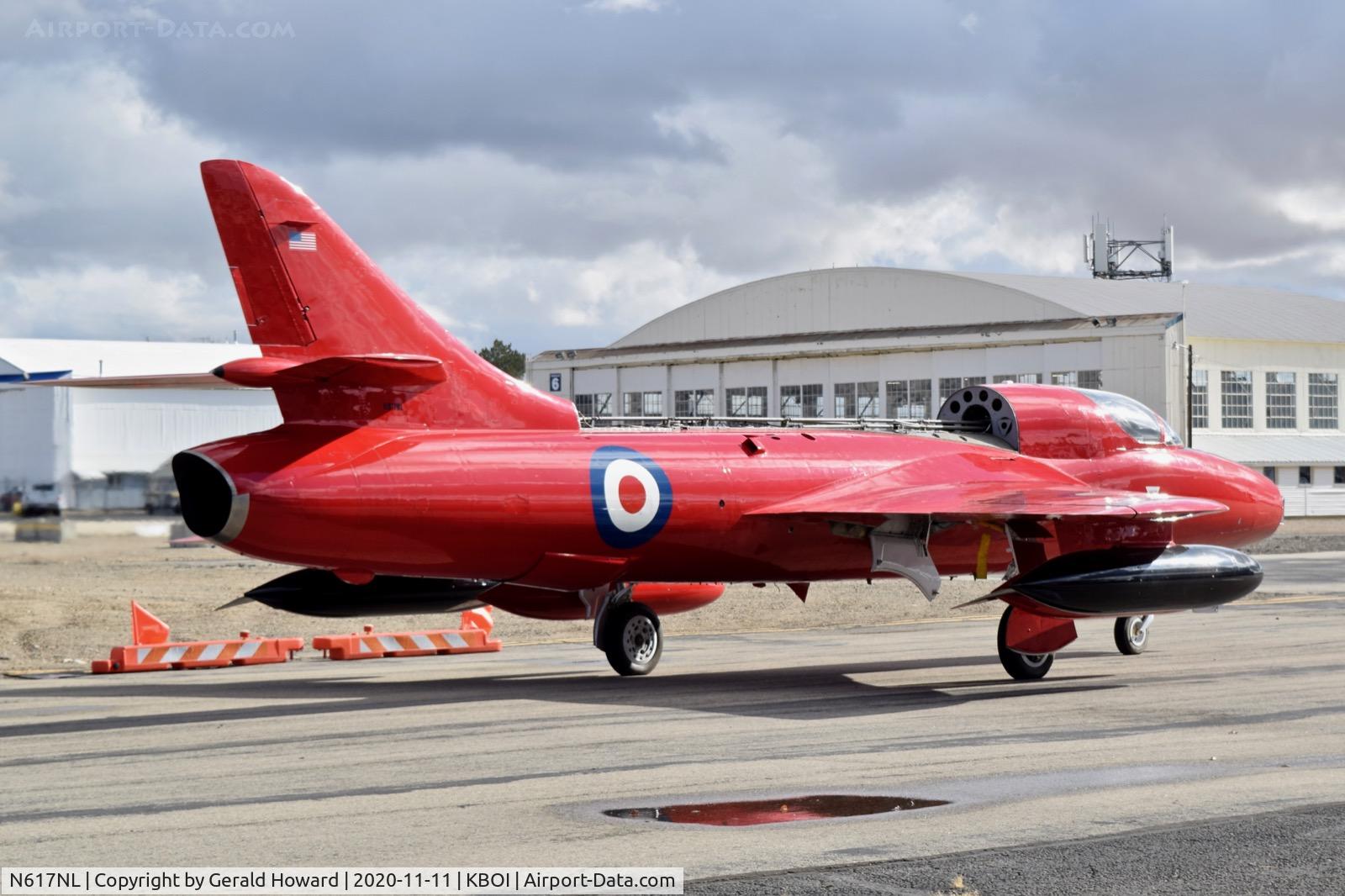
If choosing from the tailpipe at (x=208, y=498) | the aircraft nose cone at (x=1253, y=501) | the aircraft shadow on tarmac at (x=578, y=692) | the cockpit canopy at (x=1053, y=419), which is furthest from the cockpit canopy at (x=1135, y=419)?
the tailpipe at (x=208, y=498)

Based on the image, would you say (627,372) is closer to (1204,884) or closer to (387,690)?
(387,690)

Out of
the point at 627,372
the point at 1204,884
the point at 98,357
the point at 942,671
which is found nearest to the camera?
the point at 1204,884

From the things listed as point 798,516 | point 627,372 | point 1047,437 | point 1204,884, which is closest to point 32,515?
point 798,516

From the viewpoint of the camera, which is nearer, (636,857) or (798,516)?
(636,857)

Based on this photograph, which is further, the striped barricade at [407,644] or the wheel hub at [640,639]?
the striped barricade at [407,644]

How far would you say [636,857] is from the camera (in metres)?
8.84

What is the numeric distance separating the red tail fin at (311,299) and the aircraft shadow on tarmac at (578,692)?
10.6ft

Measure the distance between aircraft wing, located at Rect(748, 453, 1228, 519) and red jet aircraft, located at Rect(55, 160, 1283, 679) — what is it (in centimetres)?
4

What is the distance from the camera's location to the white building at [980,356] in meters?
58.2

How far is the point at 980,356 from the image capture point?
60.6 metres

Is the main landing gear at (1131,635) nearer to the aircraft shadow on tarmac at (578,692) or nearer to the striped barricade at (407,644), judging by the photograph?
the aircraft shadow on tarmac at (578,692)

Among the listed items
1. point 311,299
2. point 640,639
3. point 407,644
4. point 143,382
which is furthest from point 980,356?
point 143,382

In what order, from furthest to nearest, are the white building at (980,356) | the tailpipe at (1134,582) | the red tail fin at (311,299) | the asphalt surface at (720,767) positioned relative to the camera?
1. the white building at (980,356)
2. the tailpipe at (1134,582)
3. the red tail fin at (311,299)
4. the asphalt surface at (720,767)

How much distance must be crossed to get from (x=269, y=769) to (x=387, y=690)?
5.80 meters
